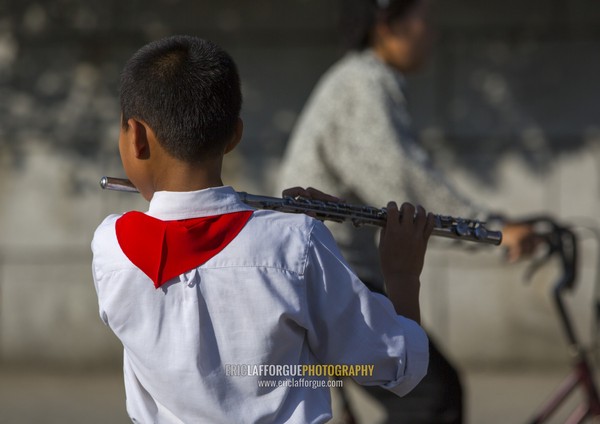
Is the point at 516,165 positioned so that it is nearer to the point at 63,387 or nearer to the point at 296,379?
the point at 63,387

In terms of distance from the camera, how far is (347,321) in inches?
79.2

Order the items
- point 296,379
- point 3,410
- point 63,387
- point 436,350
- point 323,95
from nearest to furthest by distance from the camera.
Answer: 1. point 296,379
2. point 436,350
3. point 323,95
4. point 3,410
5. point 63,387

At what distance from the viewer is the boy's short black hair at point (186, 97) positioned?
202cm

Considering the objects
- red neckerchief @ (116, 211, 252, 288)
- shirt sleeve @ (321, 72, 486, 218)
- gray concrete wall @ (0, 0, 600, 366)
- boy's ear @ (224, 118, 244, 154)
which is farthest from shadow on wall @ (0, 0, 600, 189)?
red neckerchief @ (116, 211, 252, 288)

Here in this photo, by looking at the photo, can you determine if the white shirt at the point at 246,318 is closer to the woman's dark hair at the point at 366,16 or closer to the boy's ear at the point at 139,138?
the boy's ear at the point at 139,138

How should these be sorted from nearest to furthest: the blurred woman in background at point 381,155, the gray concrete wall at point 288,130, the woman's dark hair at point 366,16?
the blurred woman in background at point 381,155, the woman's dark hair at point 366,16, the gray concrete wall at point 288,130

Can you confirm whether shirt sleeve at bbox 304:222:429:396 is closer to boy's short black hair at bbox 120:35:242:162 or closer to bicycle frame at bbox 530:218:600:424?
boy's short black hair at bbox 120:35:242:162

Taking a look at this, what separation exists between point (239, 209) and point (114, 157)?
5031mm

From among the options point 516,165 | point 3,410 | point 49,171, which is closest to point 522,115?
point 516,165

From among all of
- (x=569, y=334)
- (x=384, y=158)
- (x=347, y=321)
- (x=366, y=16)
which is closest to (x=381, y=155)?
(x=384, y=158)

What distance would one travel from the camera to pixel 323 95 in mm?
3605

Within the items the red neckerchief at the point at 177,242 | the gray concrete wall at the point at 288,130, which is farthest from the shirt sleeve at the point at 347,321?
the gray concrete wall at the point at 288,130

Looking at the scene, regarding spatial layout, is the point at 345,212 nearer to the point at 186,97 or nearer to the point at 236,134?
the point at 236,134

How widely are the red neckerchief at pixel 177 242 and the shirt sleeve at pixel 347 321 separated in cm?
16
